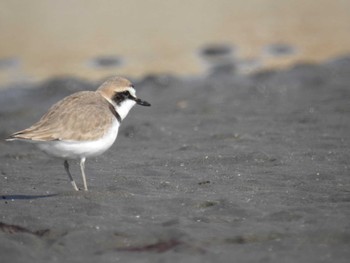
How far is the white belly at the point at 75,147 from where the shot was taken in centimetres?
838

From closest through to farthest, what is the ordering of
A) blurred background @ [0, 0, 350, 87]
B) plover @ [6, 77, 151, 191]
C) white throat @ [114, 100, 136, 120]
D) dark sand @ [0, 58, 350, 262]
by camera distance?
dark sand @ [0, 58, 350, 262], plover @ [6, 77, 151, 191], white throat @ [114, 100, 136, 120], blurred background @ [0, 0, 350, 87]

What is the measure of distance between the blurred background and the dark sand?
2702 mm

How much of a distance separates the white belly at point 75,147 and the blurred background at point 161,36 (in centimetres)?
852

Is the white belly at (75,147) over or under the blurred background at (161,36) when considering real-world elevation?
under

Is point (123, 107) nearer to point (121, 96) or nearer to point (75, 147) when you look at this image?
point (121, 96)

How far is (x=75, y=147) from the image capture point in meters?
8.44

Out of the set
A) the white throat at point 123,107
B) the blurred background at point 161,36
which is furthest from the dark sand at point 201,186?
the blurred background at point 161,36

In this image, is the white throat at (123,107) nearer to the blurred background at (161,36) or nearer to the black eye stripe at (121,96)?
the black eye stripe at (121,96)

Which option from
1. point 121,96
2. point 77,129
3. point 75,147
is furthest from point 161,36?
point 75,147

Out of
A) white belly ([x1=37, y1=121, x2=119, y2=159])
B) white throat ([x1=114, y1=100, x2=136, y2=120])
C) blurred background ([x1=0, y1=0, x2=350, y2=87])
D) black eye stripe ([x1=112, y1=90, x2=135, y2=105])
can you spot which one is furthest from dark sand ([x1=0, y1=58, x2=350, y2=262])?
blurred background ([x1=0, y1=0, x2=350, y2=87])

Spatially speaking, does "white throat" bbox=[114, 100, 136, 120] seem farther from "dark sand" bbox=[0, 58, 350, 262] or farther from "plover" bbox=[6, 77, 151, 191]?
"dark sand" bbox=[0, 58, 350, 262]

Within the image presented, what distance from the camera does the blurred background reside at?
58.0ft

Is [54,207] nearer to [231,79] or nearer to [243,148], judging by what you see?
[243,148]

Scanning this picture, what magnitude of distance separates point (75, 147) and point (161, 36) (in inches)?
454
